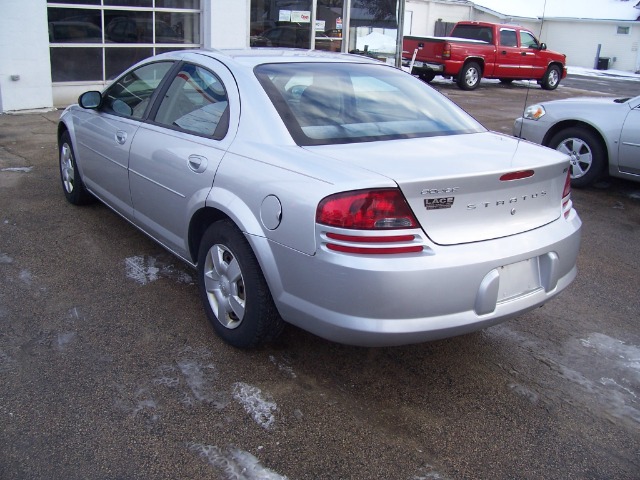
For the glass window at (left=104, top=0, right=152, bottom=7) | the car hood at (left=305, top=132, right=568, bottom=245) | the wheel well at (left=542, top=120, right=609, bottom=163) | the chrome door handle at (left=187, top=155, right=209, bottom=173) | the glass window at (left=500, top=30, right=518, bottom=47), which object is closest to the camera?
the car hood at (left=305, top=132, right=568, bottom=245)

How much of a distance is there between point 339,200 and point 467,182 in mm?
616

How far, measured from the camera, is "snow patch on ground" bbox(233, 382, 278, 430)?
3035mm

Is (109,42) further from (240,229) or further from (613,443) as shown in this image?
(613,443)

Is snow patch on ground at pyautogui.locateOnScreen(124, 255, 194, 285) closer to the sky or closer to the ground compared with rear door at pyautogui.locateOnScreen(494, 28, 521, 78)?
closer to the ground

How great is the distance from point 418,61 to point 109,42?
959 cm

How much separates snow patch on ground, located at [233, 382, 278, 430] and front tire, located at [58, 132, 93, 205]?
321 cm

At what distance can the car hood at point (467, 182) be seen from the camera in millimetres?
2953

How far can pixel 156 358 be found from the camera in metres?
3.53

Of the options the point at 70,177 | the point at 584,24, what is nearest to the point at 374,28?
the point at 70,177

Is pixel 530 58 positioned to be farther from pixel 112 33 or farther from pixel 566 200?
pixel 566 200

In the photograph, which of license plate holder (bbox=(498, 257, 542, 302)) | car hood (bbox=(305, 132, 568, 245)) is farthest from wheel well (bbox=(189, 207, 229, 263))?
license plate holder (bbox=(498, 257, 542, 302))

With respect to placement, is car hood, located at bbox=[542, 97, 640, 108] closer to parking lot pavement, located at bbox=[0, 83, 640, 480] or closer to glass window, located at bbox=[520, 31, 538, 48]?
parking lot pavement, located at bbox=[0, 83, 640, 480]

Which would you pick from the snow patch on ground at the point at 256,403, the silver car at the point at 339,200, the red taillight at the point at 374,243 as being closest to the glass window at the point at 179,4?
the silver car at the point at 339,200

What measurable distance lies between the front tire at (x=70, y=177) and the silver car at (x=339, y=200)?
4.55 feet
